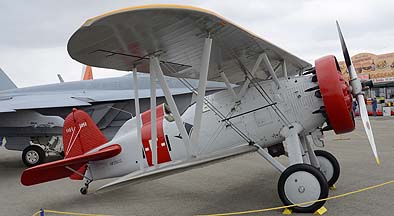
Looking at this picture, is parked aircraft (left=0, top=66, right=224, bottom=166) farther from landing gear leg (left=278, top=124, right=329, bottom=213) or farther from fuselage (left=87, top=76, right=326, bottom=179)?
landing gear leg (left=278, top=124, right=329, bottom=213)

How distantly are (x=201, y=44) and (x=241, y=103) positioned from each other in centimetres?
129

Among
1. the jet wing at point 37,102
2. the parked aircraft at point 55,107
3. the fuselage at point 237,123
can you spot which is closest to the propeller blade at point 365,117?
the fuselage at point 237,123

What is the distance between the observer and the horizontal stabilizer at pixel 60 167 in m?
5.55

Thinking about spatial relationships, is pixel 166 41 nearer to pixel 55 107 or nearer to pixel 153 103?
pixel 153 103

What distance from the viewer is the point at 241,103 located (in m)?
5.66

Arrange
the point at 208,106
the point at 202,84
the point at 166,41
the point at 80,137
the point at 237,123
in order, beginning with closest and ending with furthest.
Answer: the point at 166,41 → the point at 202,84 → the point at 237,123 → the point at 208,106 → the point at 80,137

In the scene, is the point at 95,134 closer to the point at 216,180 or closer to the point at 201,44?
the point at 216,180

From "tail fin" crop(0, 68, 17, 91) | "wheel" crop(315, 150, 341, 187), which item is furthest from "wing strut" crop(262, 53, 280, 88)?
"tail fin" crop(0, 68, 17, 91)

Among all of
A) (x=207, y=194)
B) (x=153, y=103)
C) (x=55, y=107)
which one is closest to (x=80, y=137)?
(x=153, y=103)

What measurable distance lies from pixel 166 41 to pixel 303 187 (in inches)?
99.4

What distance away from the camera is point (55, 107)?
11.9 m

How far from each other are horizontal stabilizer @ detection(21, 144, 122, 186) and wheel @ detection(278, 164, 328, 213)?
2.86 meters

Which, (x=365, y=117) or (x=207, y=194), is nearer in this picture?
(x=365, y=117)

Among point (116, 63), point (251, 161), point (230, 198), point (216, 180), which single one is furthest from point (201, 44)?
point (251, 161)
